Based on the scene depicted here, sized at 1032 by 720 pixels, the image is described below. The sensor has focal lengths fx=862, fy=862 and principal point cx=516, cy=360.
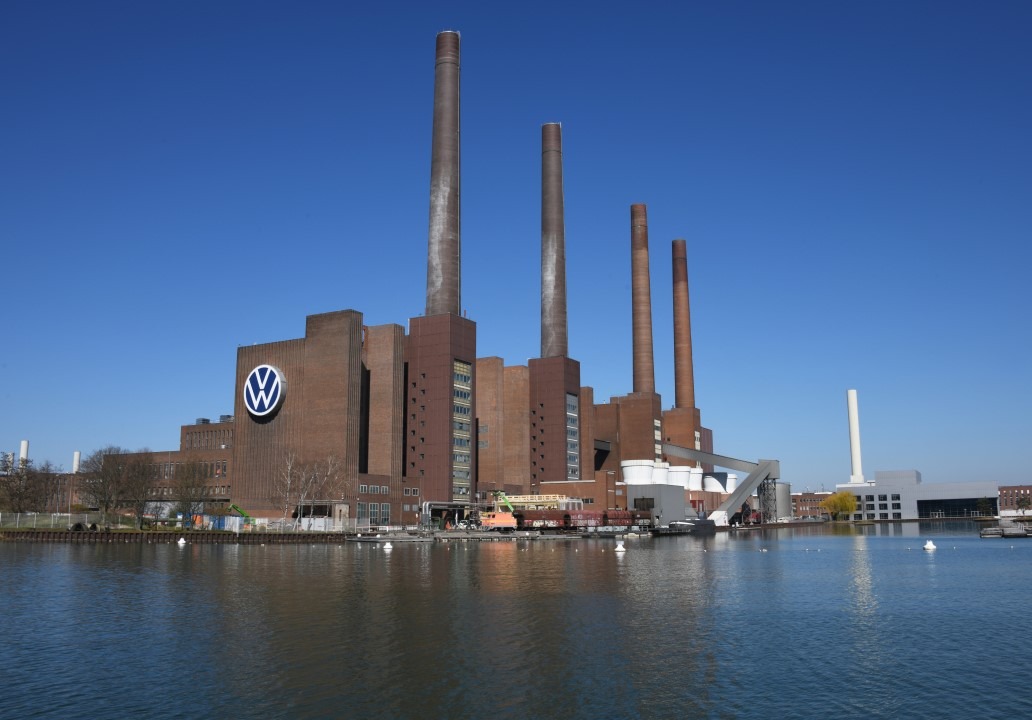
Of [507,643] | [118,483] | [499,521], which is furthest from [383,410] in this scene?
[507,643]

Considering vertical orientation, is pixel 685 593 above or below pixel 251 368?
below

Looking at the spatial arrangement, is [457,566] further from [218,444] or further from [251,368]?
[218,444]

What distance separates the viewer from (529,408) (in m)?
196

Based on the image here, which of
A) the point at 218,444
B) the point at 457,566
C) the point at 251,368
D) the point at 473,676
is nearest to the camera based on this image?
the point at 473,676

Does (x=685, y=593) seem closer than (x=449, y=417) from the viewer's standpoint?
Yes

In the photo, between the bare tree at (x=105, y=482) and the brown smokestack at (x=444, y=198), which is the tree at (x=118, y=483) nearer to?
the bare tree at (x=105, y=482)

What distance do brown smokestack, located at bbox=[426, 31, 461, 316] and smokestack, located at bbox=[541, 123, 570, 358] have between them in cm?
3233

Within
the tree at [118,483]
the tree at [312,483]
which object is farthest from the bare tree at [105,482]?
the tree at [312,483]

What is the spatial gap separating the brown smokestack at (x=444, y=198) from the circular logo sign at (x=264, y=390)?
30.8m

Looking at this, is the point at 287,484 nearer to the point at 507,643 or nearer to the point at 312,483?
the point at 312,483

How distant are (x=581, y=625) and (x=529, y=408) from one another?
154 meters

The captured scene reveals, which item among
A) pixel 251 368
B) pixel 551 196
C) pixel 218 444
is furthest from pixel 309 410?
pixel 551 196

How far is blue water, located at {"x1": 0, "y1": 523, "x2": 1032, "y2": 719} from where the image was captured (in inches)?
1097

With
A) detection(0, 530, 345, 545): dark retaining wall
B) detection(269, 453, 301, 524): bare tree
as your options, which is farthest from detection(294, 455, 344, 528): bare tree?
detection(0, 530, 345, 545): dark retaining wall
